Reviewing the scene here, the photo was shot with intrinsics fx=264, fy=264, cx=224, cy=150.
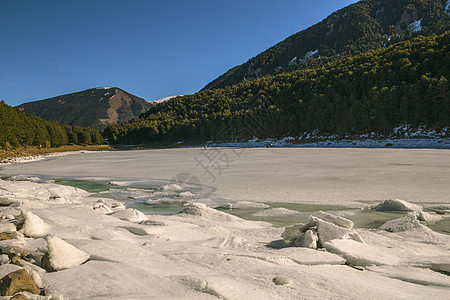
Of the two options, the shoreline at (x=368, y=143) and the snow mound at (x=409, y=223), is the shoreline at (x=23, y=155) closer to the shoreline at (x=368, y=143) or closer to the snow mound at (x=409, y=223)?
the snow mound at (x=409, y=223)

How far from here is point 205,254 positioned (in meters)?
3.03

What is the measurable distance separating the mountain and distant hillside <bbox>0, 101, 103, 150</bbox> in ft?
428

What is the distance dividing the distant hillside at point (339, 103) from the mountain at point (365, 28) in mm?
65596

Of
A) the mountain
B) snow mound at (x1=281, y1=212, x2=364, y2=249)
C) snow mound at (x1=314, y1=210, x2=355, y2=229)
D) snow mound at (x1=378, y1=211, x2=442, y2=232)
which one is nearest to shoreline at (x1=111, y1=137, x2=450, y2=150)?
snow mound at (x1=378, y1=211, x2=442, y2=232)

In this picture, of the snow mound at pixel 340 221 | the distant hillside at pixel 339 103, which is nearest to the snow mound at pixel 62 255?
the snow mound at pixel 340 221

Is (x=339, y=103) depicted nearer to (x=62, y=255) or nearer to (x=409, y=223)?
(x=409, y=223)

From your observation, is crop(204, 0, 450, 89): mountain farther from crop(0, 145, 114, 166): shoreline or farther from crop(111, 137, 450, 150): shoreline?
crop(0, 145, 114, 166): shoreline

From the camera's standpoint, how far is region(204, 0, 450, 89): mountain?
14560 cm

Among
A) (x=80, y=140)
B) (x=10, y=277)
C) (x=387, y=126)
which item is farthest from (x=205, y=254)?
(x=80, y=140)

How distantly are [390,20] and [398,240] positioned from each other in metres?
213

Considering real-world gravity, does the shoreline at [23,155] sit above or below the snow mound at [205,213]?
above

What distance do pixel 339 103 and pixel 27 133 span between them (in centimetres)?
7743

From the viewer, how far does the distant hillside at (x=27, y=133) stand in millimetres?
49312

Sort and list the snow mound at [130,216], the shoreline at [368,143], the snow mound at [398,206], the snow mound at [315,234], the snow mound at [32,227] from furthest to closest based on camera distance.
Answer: the shoreline at [368,143], the snow mound at [398,206], the snow mound at [130,216], the snow mound at [32,227], the snow mound at [315,234]
